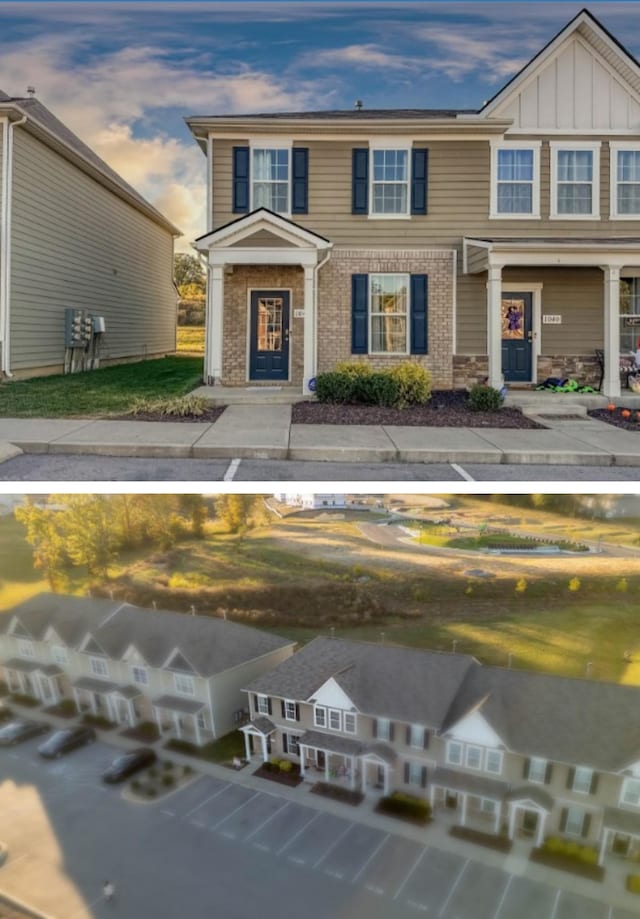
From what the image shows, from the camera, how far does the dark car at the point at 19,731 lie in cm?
152

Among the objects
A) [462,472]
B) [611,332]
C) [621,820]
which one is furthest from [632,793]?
[611,332]

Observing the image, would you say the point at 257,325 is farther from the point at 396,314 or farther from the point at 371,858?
the point at 371,858

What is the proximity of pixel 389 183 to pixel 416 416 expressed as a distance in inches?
236

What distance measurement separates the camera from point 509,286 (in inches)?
715

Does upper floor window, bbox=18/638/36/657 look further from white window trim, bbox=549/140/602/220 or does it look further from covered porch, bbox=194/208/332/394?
white window trim, bbox=549/140/602/220

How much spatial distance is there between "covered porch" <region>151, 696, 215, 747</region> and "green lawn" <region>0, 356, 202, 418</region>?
11.8m

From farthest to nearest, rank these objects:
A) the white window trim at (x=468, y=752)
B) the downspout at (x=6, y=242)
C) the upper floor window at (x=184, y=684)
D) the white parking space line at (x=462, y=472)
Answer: the downspout at (x=6, y=242), the white parking space line at (x=462, y=472), the upper floor window at (x=184, y=684), the white window trim at (x=468, y=752)

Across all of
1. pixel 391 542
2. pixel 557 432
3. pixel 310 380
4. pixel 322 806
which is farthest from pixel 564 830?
pixel 310 380

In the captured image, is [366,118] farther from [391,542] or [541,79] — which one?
[391,542]

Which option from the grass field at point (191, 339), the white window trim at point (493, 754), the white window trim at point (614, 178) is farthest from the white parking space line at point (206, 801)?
the grass field at point (191, 339)

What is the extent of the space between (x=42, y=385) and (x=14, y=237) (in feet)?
10.2

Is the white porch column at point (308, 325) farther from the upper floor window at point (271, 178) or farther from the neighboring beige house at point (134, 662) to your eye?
the neighboring beige house at point (134, 662)

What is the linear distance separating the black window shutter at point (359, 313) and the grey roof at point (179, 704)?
53.2 feet

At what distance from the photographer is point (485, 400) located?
14.9 metres
